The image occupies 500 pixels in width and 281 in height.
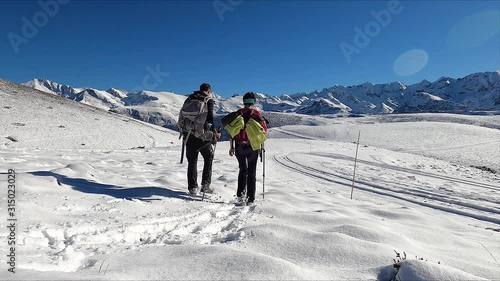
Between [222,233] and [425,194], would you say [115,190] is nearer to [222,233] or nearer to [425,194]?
[222,233]

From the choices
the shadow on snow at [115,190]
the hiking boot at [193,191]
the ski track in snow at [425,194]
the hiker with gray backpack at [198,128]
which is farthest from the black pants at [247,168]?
the ski track in snow at [425,194]

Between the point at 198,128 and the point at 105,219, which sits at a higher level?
the point at 198,128

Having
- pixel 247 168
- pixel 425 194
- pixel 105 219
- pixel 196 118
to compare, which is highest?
pixel 196 118

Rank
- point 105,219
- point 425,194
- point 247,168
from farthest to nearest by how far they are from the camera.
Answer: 1. point 425,194
2. point 247,168
3. point 105,219

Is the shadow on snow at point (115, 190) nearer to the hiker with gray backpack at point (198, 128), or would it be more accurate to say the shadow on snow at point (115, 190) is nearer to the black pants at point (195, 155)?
the black pants at point (195, 155)

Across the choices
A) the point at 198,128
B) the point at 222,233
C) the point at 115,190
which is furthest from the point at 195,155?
the point at 222,233

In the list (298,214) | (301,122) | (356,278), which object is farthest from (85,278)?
(301,122)

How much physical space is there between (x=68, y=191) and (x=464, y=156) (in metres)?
40.1

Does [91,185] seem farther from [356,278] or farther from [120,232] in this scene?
[356,278]

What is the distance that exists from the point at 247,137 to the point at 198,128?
3.96ft

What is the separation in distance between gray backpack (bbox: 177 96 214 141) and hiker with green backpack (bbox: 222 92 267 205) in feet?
1.96

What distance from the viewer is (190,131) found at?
292 inches

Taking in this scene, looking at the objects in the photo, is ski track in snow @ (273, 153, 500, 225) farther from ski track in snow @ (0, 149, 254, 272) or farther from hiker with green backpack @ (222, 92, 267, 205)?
ski track in snow @ (0, 149, 254, 272)

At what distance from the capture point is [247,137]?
22.9 ft
